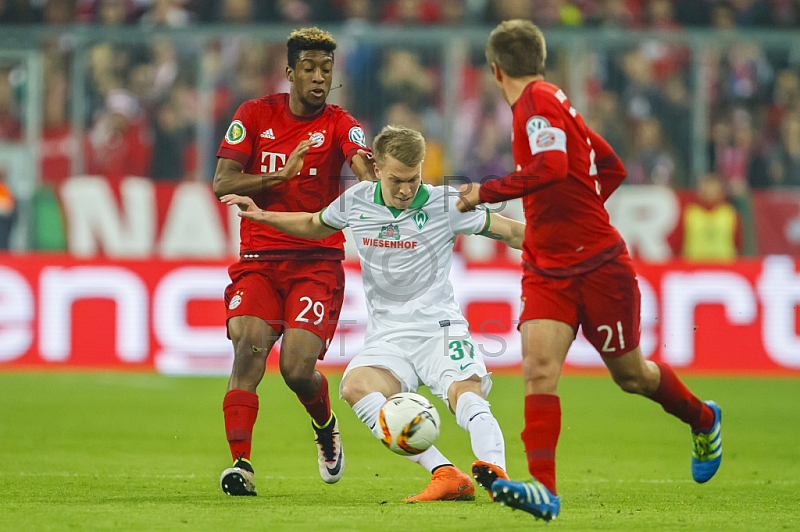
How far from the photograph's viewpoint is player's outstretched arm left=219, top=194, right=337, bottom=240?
270 inches

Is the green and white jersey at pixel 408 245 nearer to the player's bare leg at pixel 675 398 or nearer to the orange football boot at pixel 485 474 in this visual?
the player's bare leg at pixel 675 398

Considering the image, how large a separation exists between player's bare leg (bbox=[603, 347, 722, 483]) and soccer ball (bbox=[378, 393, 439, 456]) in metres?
0.92

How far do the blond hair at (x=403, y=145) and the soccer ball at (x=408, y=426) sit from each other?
1290 millimetres

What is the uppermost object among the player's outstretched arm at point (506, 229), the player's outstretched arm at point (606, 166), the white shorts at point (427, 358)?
the player's outstretched arm at point (606, 166)

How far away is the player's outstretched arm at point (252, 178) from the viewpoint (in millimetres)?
7102

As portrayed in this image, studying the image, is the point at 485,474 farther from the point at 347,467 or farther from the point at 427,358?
the point at 347,467

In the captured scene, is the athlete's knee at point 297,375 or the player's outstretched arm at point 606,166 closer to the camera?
the player's outstretched arm at point 606,166

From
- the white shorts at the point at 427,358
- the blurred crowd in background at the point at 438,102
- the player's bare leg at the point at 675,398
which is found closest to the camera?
the player's bare leg at the point at 675,398

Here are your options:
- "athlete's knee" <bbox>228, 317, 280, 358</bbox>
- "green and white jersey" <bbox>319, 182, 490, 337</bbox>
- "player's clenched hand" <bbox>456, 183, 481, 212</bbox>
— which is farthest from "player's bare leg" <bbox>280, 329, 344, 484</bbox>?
"player's clenched hand" <bbox>456, 183, 481, 212</bbox>

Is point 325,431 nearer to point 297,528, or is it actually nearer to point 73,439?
point 297,528

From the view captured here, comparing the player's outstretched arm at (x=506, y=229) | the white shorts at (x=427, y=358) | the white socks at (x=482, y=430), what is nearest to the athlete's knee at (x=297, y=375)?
the white shorts at (x=427, y=358)

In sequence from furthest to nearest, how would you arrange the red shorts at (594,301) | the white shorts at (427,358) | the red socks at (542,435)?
the white shorts at (427,358)
the red shorts at (594,301)
the red socks at (542,435)

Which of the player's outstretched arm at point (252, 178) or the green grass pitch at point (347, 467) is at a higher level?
the player's outstretched arm at point (252, 178)

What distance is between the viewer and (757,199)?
15.4 meters
